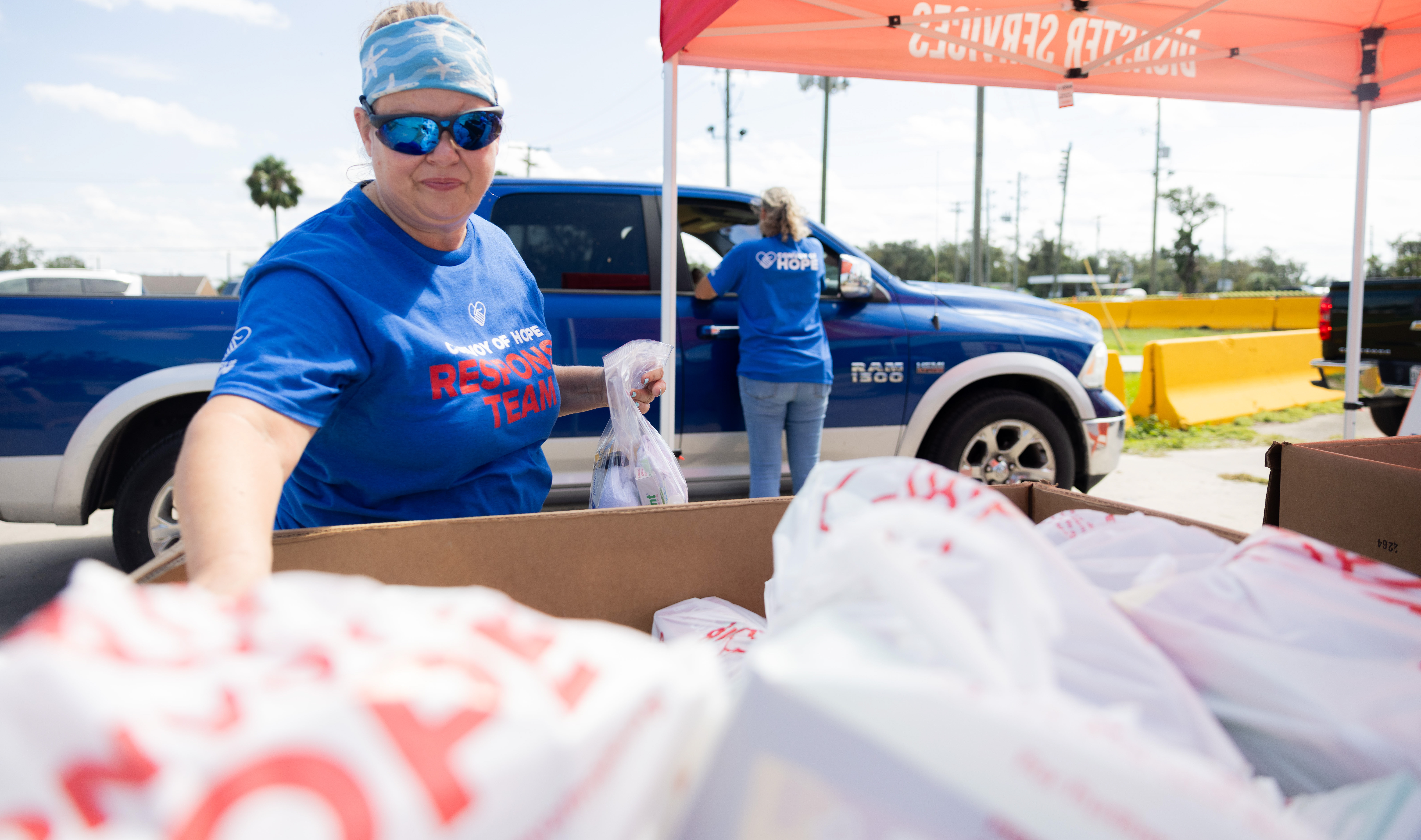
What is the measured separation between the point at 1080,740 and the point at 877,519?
232 mm

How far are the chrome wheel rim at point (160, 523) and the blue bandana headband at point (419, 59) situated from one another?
9.64 feet

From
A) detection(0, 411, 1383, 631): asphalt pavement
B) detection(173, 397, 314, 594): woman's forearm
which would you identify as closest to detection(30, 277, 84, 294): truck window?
detection(0, 411, 1383, 631): asphalt pavement

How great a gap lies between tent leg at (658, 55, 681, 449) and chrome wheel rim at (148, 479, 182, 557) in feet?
7.16

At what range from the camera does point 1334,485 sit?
1.44 m

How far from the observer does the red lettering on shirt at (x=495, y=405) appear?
4.75 feet

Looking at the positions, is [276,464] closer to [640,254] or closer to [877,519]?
[877,519]

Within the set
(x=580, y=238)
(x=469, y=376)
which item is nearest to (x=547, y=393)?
(x=469, y=376)

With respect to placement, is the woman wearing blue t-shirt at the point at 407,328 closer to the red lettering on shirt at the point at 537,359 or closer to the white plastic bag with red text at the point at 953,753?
the red lettering on shirt at the point at 537,359

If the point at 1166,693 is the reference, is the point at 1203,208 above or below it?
above

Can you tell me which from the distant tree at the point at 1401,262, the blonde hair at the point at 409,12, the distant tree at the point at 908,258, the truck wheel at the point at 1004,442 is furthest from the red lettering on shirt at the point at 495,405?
the distant tree at the point at 908,258

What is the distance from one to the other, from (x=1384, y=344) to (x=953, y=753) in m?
8.13

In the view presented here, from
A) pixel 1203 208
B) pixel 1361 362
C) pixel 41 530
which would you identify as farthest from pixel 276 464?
pixel 1203 208

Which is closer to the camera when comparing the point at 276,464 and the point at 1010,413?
the point at 276,464

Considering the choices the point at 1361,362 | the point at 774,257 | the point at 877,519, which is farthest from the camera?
the point at 1361,362
